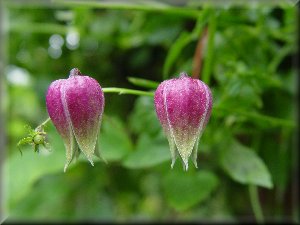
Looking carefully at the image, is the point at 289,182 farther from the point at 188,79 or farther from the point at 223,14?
the point at 188,79

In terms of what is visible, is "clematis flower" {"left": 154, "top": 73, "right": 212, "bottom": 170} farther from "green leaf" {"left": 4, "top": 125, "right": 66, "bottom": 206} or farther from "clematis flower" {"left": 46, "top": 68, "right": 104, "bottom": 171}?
"green leaf" {"left": 4, "top": 125, "right": 66, "bottom": 206}

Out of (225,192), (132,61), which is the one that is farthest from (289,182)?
(132,61)

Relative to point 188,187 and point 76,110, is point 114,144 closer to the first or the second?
point 188,187

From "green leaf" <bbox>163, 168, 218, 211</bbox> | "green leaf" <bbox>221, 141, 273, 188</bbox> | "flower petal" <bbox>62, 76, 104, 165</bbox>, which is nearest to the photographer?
"flower petal" <bbox>62, 76, 104, 165</bbox>

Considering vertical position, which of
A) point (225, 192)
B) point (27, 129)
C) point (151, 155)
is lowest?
point (225, 192)

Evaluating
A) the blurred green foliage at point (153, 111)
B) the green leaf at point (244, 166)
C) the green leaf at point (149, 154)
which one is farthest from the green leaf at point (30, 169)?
the green leaf at point (244, 166)

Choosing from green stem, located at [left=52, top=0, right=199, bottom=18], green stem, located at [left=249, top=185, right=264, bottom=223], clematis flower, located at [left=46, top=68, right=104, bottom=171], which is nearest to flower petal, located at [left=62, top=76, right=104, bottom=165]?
→ clematis flower, located at [left=46, top=68, right=104, bottom=171]
